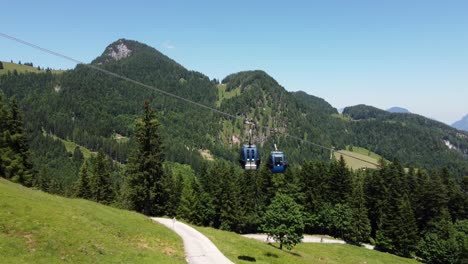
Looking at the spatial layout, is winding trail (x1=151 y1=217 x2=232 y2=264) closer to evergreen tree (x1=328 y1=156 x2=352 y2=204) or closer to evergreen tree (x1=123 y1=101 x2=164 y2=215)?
evergreen tree (x1=123 y1=101 x2=164 y2=215)

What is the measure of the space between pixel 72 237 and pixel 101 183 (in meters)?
49.0

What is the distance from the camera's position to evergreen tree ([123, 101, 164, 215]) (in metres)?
58.7

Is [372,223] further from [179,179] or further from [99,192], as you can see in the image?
[99,192]

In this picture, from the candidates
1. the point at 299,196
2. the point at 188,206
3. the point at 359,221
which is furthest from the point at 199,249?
the point at 359,221

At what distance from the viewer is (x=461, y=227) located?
240 ft

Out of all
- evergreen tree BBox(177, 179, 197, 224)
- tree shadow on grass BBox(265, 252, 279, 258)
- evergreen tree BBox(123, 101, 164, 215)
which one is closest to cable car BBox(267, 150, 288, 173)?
tree shadow on grass BBox(265, 252, 279, 258)

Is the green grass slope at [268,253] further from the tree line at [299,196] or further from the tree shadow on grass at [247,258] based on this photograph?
the tree line at [299,196]

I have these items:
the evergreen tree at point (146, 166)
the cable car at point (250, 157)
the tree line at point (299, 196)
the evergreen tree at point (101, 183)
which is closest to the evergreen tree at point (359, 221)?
the tree line at point (299, 196)

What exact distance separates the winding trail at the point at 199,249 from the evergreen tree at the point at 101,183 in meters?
35.5

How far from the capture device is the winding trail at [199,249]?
31462 mm

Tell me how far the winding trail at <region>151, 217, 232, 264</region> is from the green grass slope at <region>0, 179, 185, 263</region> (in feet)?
3.16

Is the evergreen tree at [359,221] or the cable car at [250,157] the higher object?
the cable car at [250,157]

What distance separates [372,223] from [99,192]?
66.9 meters

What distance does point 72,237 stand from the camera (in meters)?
27.5
